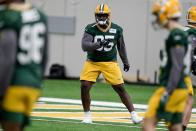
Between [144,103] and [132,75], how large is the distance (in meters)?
5.56

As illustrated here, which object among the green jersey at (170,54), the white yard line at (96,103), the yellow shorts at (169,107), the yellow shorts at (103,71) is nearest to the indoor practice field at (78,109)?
the white yard line at (96,103)

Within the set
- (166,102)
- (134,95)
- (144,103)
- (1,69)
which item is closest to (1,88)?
(1,69)

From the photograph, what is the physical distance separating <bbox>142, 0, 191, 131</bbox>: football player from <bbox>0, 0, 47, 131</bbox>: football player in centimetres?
157

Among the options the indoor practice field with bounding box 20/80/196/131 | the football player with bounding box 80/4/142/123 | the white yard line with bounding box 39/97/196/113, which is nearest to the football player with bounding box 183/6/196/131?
the indoor practice field with bounding box 20/80/196/131

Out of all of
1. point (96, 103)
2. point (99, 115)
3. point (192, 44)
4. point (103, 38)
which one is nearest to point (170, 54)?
point (192, 44)

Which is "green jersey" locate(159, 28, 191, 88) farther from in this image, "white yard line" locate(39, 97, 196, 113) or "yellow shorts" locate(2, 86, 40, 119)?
"white yard line" locate(39, 97, 196, 113)

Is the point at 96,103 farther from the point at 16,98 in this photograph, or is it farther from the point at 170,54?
the point at 16,98

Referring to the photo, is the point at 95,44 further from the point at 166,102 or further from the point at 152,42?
the point at 152,42

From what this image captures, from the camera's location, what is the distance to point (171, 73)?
26.8 ft

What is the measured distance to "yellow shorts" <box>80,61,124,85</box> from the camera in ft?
44.5

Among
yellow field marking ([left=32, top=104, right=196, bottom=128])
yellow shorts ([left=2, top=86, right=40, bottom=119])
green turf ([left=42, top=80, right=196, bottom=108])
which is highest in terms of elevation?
yellow shorts ([left=2, top=86, right=40, bottom=119])

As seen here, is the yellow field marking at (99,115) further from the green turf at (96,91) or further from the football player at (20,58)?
the football player at (20,58)

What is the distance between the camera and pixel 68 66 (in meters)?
24.2

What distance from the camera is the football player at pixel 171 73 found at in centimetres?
816
